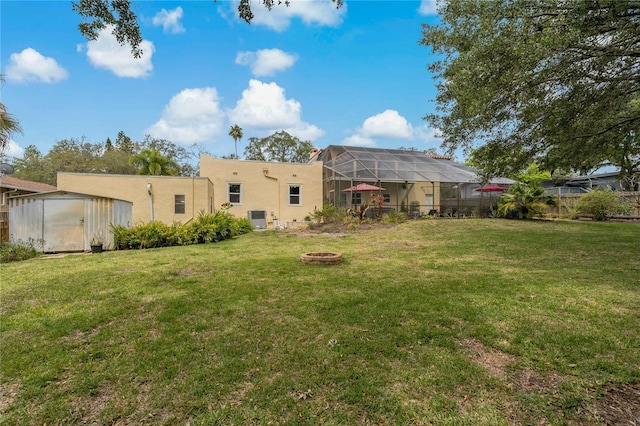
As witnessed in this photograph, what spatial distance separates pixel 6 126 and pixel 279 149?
30.7 m

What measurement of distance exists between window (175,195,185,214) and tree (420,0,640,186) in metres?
A: 11.4

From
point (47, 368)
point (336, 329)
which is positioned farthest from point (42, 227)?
point (336, 329)

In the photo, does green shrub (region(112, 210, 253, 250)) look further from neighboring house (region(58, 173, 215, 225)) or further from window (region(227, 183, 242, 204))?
window (region(227, 183, 242, 204))

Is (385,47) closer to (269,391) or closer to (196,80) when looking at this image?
(196,80)

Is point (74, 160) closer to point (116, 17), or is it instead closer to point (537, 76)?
point (116, 17)

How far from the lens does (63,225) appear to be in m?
8.77

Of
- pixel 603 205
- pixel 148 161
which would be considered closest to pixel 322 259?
pixel 603 205

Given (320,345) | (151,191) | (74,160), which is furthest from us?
(74,160)

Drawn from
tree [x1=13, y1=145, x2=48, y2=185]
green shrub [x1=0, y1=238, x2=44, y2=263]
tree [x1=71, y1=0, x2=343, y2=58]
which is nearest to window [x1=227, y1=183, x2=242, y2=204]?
green shrub [x1=0, y1=238, x2=44, y2=263]

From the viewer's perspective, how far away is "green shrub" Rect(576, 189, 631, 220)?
14.3 metres

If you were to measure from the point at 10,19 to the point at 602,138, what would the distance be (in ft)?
40.9

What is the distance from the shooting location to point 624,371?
2354 millimetres

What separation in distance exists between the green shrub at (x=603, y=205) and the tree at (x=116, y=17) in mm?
16944

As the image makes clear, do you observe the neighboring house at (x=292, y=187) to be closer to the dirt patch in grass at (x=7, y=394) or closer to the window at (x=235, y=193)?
the window at (x=235, y=193)
